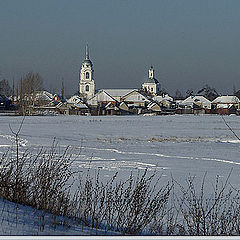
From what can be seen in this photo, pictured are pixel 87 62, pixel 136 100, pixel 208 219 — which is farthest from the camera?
pixel 87 62

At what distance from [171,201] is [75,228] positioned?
511cm

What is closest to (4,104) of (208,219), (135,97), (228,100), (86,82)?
(135,97)

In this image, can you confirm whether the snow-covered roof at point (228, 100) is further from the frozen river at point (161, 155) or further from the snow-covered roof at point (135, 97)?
the frozen river at point (161, 155)

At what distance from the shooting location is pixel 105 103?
124312mm

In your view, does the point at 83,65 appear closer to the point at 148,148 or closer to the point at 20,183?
the point at 148,148

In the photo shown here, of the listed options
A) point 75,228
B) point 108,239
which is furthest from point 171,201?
point 108,239

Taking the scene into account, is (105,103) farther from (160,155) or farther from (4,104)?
(160,155)

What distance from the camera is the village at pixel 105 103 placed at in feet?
305

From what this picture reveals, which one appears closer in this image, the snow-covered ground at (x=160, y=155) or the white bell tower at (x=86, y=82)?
the snow-covered ground at (x=160, y=155)

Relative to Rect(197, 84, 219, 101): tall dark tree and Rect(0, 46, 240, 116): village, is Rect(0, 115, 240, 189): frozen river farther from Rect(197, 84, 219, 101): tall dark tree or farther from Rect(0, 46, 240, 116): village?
Rect(197, 84, 219, 101): tall dark tree

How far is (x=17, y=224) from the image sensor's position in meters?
5.88

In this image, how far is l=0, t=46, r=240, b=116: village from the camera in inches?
3654

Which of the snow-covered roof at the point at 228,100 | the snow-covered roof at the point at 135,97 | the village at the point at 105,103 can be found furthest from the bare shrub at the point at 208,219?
the snow-covered roof at the point at 228,100

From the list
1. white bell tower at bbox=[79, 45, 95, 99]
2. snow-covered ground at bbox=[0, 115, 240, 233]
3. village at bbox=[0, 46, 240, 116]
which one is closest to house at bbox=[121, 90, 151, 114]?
village at bbox=[0, 46, 240, 116]
